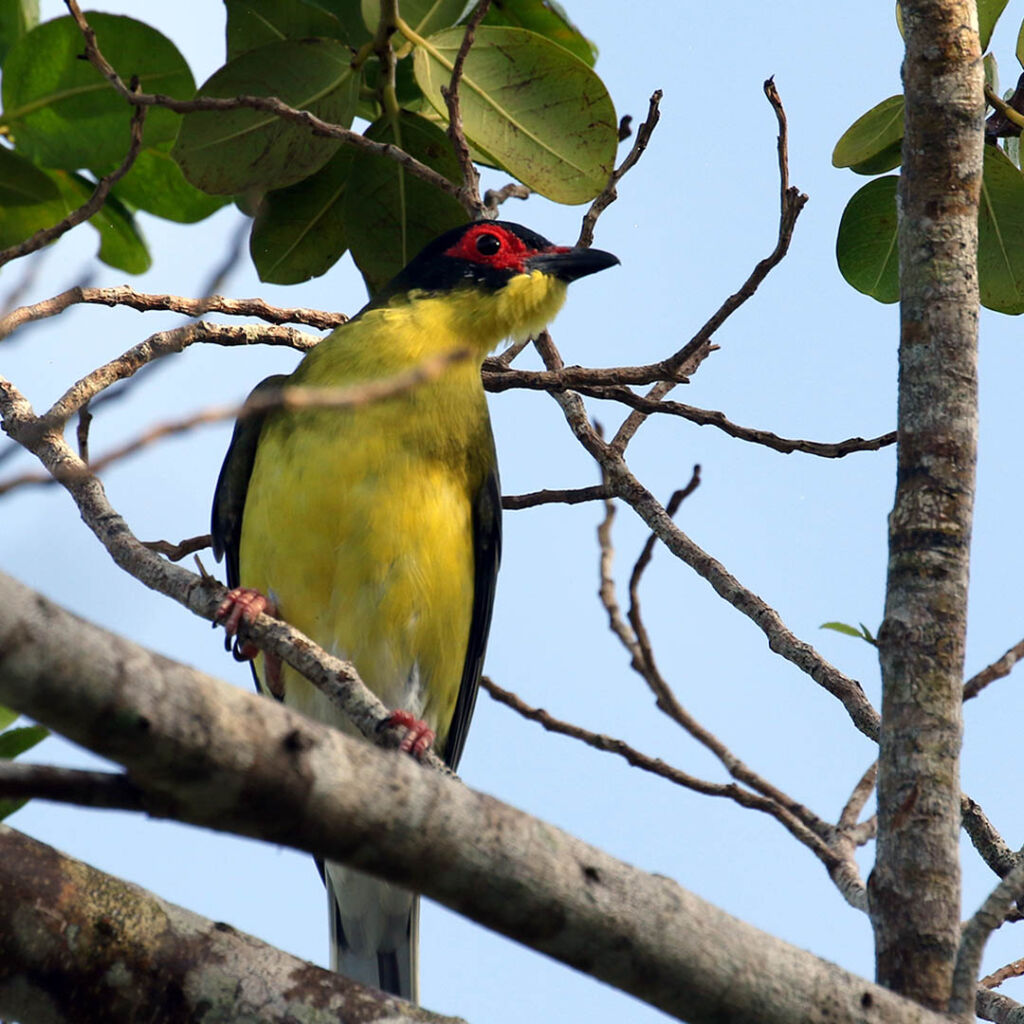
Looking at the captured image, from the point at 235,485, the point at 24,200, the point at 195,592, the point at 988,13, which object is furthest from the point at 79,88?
the point at 988,13

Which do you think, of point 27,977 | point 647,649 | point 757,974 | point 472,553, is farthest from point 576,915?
point 472,553

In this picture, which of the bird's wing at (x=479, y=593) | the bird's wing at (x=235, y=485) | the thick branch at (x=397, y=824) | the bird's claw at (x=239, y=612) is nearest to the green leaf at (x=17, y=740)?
the bird's claw at (x=239, y=612)

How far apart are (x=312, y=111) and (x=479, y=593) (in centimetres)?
175

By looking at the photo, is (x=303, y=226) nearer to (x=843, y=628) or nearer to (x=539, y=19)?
(x=539, y=19)

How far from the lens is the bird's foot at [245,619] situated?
3.30 m

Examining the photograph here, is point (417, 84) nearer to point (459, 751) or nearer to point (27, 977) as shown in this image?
point (459, 751)

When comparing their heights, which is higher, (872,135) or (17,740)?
(872,135)

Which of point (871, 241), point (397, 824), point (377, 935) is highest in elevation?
point (871, 241)

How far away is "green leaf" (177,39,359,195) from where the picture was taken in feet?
12.1

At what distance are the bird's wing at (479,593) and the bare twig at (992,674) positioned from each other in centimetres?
169

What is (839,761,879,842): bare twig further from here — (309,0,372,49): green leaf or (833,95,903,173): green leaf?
(309,0,372,49): green leaf

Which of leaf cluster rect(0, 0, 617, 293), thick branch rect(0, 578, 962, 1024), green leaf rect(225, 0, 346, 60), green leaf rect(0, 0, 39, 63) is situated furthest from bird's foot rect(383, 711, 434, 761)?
green leaf rect(0, 0, 39, 63)

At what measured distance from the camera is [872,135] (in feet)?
12.1

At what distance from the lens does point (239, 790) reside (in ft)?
4.75
